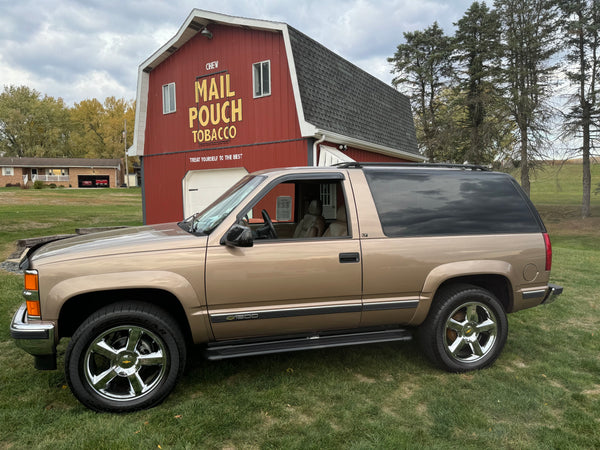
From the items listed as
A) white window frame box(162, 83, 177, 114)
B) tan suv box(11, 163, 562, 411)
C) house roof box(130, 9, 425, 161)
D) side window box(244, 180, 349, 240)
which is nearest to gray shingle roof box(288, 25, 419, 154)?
house roof box(130, 9, 425, 161)

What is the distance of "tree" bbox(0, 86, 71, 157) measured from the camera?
60.9 metres

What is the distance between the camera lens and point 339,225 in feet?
12.8

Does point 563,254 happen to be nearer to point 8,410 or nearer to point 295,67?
point 295,67

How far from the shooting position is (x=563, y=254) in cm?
1153

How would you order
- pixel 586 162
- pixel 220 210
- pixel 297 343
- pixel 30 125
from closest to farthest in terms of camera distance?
pixel 297 343 < pixel 220 210 < pixel 586 162 < pixel 30 125

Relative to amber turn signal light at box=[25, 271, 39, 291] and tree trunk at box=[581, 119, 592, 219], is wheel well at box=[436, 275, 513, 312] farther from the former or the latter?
tree trunk at box=[581, 119, 592, 219]

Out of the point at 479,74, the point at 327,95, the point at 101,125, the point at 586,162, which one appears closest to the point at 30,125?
the point at 101,125

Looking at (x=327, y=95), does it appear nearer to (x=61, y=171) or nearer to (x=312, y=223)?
(x=312, y=223)

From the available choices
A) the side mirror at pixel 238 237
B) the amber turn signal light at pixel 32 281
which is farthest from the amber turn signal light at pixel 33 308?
the side mirror at pixel 238 237

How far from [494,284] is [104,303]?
11.8ft

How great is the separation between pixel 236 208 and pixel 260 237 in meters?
0.38

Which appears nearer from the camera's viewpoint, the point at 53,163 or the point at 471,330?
the point at 471,330

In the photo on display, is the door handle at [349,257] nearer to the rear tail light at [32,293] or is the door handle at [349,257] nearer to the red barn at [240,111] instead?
the rear tail light at [32,293]

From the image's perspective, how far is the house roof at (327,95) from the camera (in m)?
11.0
